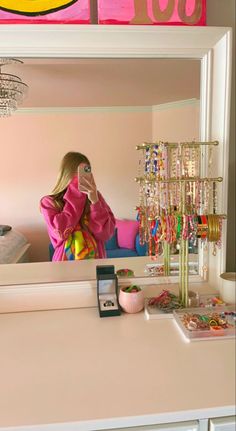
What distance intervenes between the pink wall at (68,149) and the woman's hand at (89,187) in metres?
0.02

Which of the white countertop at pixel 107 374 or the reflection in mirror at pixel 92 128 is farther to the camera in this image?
the reflection in mirror at pixel 92 128

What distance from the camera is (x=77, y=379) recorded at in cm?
70

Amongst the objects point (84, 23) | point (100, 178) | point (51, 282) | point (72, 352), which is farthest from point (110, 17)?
point (72, 352)

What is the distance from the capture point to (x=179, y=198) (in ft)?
3.15

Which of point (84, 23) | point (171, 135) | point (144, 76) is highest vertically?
point (84, 23)

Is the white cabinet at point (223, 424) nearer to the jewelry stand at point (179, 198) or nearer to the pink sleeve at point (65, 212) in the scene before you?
the jewelry stand at point (179, 198)

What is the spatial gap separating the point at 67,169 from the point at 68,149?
0.06m

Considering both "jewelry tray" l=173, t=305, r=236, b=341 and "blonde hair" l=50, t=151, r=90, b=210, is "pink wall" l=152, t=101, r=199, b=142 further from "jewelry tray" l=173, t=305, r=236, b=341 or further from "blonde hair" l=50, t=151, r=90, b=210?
"jewelry tray" l=173, t=305, r=236, b=341

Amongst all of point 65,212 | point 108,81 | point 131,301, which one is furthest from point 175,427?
point 108,81

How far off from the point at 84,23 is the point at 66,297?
0.81 m

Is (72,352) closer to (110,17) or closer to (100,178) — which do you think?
(100,178)

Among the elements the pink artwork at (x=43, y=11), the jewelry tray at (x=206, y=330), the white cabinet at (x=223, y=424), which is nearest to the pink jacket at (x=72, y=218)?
the jewelry tray at (x=206, y=330)

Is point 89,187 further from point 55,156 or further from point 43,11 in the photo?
point 43,11

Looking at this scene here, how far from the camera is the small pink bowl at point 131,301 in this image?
0.98 metres
